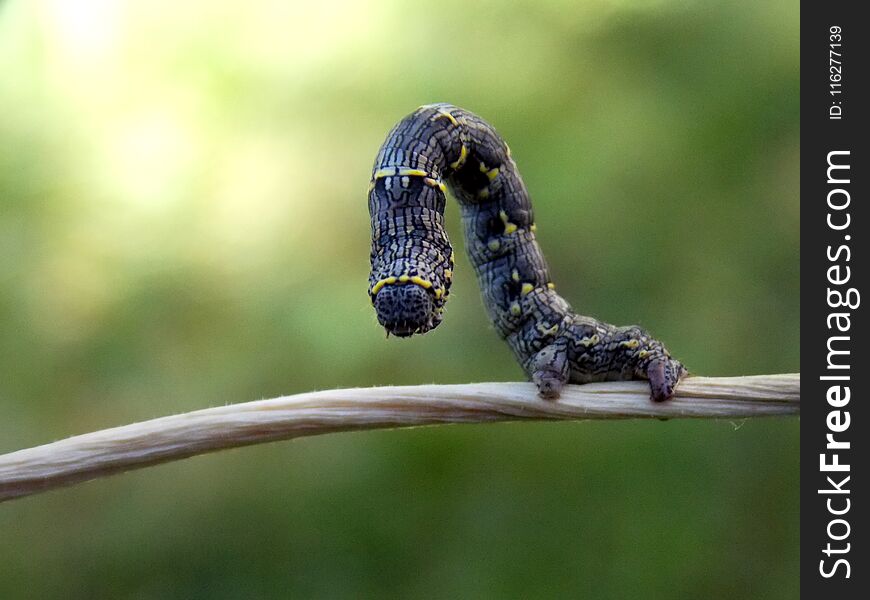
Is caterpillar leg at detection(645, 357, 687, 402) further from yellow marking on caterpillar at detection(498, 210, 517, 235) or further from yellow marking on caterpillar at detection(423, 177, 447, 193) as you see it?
yellow marking on caterpillar at detection(423, 177, 447, 193)

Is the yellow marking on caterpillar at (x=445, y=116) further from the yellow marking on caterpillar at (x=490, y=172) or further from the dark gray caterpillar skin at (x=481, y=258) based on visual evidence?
the yellow marking on caterpillar at (x=490, y=172)

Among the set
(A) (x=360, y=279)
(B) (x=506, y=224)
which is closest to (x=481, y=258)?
(B) (x=506, y=224)

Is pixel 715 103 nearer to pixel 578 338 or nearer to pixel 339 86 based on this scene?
pixel 339 86

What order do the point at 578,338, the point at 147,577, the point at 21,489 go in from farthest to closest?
the point at 147,577 → the point at 578,338 → the point at 21,489

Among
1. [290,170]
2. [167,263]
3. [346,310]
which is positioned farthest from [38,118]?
[346,310]

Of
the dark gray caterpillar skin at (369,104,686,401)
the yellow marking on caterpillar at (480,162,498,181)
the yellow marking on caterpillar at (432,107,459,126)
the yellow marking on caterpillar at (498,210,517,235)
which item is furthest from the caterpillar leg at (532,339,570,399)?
the yellow marking on caterpillar at (432,107,459,126)

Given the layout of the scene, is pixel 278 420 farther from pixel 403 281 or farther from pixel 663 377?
pixel 663 377

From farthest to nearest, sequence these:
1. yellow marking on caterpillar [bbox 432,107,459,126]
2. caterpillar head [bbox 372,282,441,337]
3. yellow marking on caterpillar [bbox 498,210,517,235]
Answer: yellow marking on caterpillar [bbox 498,210,517,235] < yellow marking on caterpillar [bbox 432,107,459,126] < caterpillar head [bbox 372,282,441,337]
